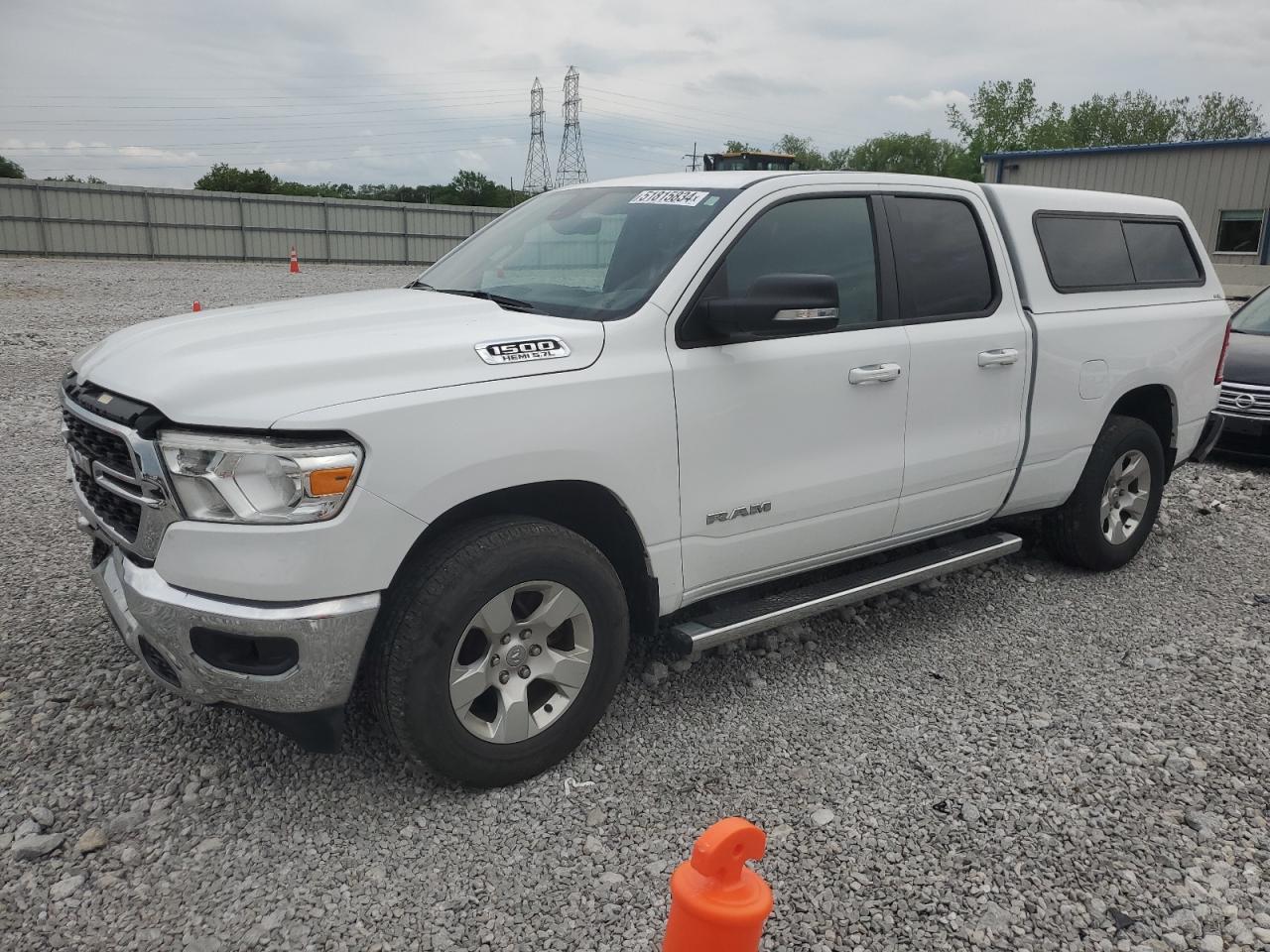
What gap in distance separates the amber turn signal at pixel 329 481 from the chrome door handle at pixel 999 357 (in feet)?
9.16

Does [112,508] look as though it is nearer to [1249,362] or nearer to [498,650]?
[498,650]

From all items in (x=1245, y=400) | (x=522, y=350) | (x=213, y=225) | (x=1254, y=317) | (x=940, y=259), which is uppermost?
(x=213, y=225)

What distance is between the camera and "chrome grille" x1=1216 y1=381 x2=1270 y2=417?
7.79 m

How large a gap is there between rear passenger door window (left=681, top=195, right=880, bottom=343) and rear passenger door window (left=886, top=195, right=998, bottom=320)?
0.17 m

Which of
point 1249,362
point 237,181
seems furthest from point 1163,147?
point 237,181

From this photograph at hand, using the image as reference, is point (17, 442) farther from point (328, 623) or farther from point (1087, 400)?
point (1087, 400)

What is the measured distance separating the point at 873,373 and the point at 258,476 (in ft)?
7.52

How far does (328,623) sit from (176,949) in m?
0.87

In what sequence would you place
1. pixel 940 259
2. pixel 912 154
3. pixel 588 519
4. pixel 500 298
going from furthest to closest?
pixel 912 154
pixel 940 259
pixel 500 298
pixel 588 519

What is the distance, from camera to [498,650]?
3064 millimetres

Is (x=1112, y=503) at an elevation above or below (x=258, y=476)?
below

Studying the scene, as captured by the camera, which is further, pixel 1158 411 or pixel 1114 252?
pixel 1158 411

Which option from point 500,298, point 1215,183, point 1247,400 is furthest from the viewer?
point 1215,183

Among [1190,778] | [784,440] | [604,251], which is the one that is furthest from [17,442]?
[1190,778]
